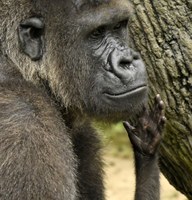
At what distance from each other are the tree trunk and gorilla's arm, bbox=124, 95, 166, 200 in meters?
0.12

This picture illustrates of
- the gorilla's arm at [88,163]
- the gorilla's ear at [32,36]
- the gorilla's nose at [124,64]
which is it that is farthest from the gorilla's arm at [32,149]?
the gorilla's arm at [88,163]

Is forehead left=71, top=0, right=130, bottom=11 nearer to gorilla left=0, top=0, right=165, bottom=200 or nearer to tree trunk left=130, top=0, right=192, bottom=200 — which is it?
gorilla left=0, top=0, right=165, bottom=200

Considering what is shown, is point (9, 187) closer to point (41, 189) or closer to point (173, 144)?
point (41, 189)

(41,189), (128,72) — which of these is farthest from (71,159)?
(128,72)

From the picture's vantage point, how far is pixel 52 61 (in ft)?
18.1

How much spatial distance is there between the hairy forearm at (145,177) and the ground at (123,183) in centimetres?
364

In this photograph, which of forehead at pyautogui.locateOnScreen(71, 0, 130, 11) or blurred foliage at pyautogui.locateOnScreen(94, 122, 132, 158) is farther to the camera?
blurred foliage at pyautogui.locateOnScreen(94, 122, 132, 158)

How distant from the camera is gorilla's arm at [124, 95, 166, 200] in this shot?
5.68 m

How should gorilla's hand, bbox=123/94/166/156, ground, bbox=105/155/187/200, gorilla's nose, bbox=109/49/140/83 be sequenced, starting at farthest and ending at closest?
ground, bbox=105/155/187/200 < gorilla's hand, bbox=123/94/166/156 < gorilla's nose, bbox=109/49/140/83

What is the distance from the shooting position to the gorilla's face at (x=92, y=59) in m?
5.41

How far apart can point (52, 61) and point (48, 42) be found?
0.14m

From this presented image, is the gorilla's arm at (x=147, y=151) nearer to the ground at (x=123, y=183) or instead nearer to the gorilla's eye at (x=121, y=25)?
the gorilla's eye at (x=121, y=25)

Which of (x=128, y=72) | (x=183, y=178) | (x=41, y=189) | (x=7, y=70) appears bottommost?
(x=183, y=178)

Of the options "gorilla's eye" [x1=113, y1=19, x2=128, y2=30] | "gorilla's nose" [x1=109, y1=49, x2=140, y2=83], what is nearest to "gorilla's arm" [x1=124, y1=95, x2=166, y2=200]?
"gorilla's nose" [x1=109, y1=49, x2=140, y2=83]
